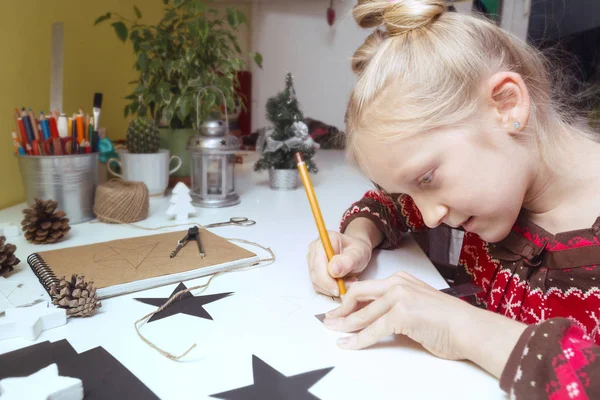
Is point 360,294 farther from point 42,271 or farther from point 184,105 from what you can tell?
point 184,105

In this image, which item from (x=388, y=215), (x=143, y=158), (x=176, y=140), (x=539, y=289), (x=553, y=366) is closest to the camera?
(x=553, y=366)

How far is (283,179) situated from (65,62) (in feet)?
1.92

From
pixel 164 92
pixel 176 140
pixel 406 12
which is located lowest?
pixel 176 140

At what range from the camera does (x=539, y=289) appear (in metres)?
0.57

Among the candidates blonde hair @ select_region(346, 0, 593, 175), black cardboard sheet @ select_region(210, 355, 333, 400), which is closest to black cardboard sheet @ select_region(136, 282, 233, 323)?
black cardboard sheet @ select_region(210, 355, 333, 400)

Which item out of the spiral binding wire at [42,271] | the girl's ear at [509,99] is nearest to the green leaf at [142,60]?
the spiral binding wire at [42,271]

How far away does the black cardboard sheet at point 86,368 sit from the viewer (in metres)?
0.35

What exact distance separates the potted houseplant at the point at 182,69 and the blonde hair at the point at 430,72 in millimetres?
494

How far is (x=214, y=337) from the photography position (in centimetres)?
43

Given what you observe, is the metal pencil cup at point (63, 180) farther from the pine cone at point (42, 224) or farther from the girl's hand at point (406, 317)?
the girl's hand at point (406, 317)

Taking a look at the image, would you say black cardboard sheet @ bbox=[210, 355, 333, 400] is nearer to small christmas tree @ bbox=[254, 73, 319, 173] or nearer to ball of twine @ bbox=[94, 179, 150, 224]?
ball of twine @ bbox=[94, 179, 150, 224]

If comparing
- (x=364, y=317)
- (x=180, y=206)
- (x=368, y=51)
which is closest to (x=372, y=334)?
(x=364, y=317)

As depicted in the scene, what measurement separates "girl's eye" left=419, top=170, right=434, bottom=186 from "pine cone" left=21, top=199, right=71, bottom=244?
1.71 ft

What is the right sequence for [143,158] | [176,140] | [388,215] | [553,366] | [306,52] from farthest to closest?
[306,52] < [176,140] < [143,158] < [388,215] < [553,366]
